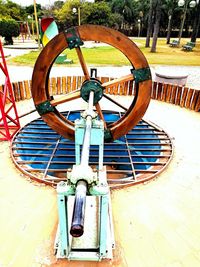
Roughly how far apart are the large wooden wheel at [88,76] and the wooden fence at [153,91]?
3.60m

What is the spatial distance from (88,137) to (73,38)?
225 cm

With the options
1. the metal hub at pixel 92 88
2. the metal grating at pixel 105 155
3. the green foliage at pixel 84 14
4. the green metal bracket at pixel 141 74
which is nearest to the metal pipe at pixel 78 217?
the metal grating at pixel 105 155

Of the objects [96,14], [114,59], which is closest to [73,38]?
[114,59]

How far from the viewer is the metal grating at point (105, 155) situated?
453 centimetres

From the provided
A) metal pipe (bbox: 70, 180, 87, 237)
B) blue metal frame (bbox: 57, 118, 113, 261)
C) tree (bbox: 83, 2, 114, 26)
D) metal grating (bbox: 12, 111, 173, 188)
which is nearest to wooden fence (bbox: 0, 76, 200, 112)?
metal grating (bbox: 12, 111, 173, 188)

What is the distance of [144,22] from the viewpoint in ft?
126

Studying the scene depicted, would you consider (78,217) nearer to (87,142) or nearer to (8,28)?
(87,142)

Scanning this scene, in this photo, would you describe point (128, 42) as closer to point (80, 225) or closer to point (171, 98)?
point (80, 225)

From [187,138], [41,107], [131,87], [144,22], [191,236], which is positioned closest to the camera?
[191,236]

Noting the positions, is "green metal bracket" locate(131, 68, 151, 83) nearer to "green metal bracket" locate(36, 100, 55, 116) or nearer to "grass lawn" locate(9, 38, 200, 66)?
"green metal bracket" locate(36, 100, 55, 116)

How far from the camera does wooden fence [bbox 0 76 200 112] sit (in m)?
7.62

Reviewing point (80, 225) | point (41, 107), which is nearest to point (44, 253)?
point (80, 225)

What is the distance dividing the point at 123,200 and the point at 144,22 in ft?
130

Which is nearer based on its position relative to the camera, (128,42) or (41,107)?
(128,42)
